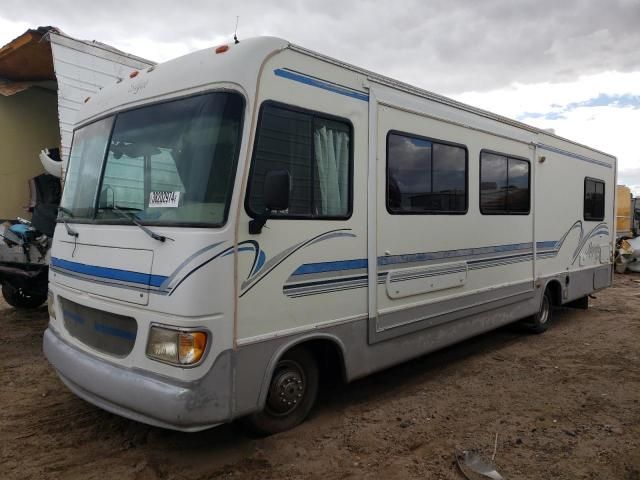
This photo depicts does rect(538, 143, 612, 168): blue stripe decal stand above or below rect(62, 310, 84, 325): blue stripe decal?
above

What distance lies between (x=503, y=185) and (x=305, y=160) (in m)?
3.24

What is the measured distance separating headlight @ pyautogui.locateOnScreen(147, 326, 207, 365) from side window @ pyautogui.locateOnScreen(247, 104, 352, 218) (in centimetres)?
85

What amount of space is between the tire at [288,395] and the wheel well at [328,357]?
0.26ft

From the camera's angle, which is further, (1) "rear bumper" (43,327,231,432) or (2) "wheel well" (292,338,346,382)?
(2) "wheel well" (292,338,346,382)

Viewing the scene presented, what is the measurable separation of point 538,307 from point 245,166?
17.2 feet

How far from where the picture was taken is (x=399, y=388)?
4.90 m

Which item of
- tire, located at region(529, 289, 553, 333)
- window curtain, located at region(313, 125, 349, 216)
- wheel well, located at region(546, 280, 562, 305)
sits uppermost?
window curtain, located at region(313, 125, 349, 216)

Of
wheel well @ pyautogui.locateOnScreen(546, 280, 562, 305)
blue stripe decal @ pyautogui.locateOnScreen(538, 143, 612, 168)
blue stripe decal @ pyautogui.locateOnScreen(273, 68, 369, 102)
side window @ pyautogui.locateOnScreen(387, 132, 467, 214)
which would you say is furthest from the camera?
wheel well @ pyautogui.locateOnScreen(546, 280, 562, 305)

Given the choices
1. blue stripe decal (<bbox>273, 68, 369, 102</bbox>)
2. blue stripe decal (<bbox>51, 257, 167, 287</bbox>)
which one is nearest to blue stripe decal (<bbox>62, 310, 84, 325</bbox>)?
blue stripe decal (<bbox>51, 257, 167, 287</bbox>)

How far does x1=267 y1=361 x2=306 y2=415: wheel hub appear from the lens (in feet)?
12.0

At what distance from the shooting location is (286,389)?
3727mm

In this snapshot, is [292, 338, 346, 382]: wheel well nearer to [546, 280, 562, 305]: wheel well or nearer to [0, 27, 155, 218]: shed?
[0, 27, 155, 218]: shed

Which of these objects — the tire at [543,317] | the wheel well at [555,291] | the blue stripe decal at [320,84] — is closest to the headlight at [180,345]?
the blue stripe decal at [320,84]

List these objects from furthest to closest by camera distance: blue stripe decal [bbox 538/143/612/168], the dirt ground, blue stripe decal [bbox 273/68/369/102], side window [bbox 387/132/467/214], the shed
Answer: blue stripe decal [bbox 538/143/612/168] < the shed < side window [bbox 387/132/467/214] < blue stripe decal [bbox 273/68/369/102] < the dirt ground
